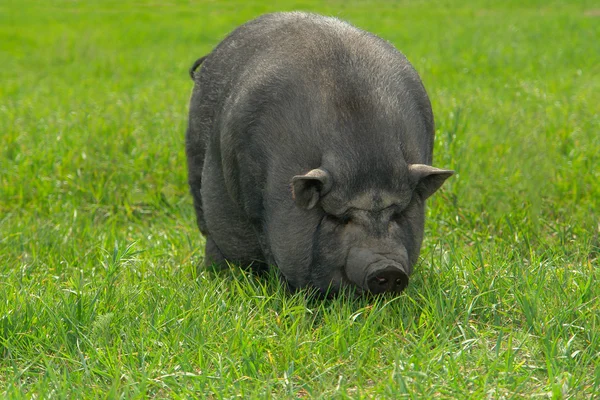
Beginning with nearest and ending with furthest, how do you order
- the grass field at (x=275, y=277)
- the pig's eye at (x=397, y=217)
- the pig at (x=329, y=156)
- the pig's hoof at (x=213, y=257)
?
the grass field at (x=275, y=277)
the pig at (x=329, y=156)
the pig's eye at (x=397, y=217)
the pig's hoof at (x=213, y=257)

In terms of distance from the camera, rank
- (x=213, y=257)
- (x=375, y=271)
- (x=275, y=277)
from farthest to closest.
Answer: (x=213, y=257), (x=275, y=277), (x=375, y=271)

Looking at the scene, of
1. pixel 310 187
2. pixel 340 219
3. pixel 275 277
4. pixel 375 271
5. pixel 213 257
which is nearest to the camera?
pixel 375 271

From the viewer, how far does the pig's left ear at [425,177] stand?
3812 millimetres

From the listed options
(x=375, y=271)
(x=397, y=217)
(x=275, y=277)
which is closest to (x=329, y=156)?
(x=397, y=217)

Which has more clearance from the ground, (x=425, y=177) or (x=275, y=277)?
(x=425, y=177)

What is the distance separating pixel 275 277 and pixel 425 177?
0.96m

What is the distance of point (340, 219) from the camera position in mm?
3855

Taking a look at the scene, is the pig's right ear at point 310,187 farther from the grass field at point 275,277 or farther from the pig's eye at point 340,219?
the grass field at point 275,277

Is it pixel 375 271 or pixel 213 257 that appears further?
pixel 213 257

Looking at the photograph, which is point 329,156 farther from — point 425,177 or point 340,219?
point 425,177

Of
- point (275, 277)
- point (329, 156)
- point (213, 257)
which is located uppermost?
point (329, 156)

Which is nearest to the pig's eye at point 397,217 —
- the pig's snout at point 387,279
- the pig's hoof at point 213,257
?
the pig's snout at point 387,279

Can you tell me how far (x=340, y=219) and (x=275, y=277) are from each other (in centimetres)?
65

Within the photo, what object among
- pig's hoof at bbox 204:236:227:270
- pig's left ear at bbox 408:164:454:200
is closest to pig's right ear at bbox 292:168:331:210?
pig's left ear at bbox 408:164:454:200
